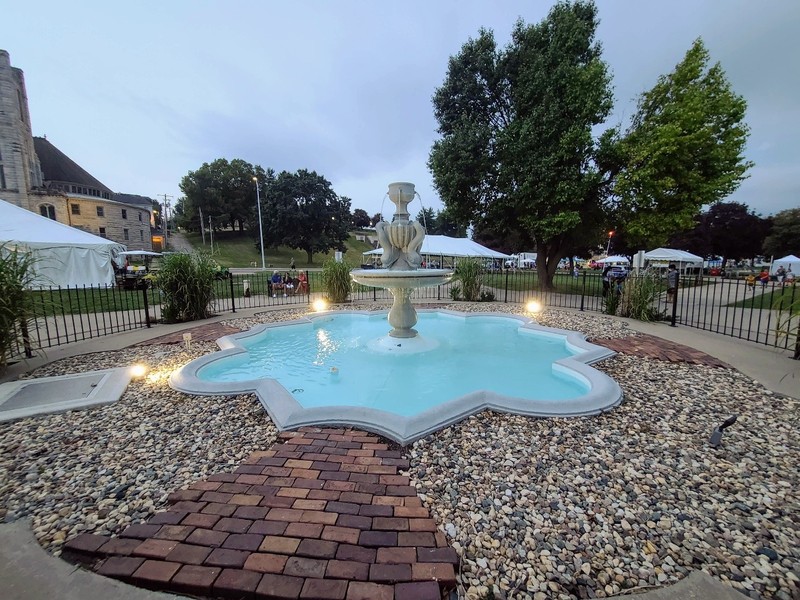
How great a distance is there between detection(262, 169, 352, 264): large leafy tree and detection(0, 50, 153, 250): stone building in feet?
66.8

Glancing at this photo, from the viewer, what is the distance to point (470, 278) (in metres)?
13.7

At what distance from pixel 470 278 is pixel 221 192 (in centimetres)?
5999

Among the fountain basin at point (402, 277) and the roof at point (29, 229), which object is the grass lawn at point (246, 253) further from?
the fountain basin at point (402, 277)

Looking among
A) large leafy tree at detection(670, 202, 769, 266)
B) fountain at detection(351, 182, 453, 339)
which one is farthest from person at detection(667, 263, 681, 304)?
large leafy tree at detection(670, 202, 769, 266)

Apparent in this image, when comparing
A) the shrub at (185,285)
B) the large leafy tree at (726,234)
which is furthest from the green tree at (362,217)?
the shrub at (185,285)

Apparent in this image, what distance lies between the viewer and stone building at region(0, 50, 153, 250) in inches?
1377

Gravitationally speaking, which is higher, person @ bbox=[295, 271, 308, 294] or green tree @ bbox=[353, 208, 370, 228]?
green tree @ bbox=[353, 208, 370, 228]

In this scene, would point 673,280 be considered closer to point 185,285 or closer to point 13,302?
point 185,285

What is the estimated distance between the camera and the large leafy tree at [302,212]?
48719mm

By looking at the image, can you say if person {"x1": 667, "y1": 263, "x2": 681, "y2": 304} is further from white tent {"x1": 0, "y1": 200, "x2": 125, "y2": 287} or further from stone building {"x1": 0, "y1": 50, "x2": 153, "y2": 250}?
stone building {"x1": 0, "y1": 50, "x2": 153, "y2": 250}

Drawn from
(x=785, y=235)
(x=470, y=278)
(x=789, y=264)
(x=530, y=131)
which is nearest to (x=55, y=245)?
(x=470, y=278)

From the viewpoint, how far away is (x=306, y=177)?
50.7 meters

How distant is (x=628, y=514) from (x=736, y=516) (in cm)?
78

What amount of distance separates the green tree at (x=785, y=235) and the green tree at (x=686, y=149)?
133 feet
